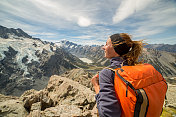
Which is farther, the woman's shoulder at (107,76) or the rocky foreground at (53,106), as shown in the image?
the rocky foreground at (53,106)

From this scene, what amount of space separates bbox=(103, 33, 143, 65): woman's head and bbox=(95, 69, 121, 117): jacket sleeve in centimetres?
89

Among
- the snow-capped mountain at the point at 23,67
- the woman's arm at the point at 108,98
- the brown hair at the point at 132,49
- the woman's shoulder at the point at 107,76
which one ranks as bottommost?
the snow-capped mountain at the point at 23,67

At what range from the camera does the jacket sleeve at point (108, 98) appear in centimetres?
234

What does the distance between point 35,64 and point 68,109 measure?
170 m

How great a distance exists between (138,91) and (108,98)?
80 cm

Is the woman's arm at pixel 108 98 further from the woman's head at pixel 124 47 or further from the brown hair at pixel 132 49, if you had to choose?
the brown hair at pixel 132 49

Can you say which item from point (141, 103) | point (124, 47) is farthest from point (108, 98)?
point (124, 47)

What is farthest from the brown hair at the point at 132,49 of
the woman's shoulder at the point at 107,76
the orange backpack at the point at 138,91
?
the woman's shoulder at the point at 107,76

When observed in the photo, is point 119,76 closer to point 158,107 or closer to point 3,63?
point 158,107

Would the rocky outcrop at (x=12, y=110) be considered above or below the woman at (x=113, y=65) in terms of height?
below

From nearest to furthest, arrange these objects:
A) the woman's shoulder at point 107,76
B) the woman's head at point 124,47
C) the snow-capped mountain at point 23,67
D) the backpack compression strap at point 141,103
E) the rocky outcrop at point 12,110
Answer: the backpack compression strap at point 141,103
the woman's shoulder at point 107,76
the woman's head at point 124,47
the rocky outcrop at point 12,110
the snow-capped mountain at point 23,67

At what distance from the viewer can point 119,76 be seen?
93.7 inches

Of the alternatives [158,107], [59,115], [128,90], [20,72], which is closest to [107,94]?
[128,90]

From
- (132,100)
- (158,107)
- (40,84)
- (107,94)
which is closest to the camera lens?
(132,100)
